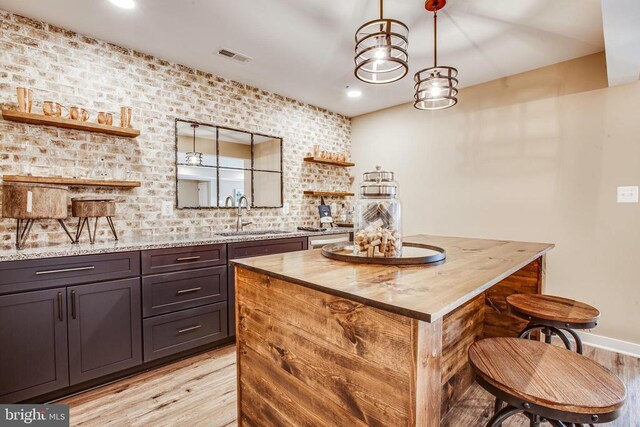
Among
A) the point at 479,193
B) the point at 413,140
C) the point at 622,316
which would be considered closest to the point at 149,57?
the point at 413,140

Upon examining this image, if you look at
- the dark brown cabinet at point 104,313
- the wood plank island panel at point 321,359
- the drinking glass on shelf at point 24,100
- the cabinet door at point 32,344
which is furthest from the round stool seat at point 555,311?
the drinking glass on shelf at point 24,100

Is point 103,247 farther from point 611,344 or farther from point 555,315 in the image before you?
point 611,344

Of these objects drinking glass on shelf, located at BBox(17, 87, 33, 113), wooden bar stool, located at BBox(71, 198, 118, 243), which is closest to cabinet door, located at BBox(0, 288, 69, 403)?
wooden bar stool, located at BBox(71, 198, 118, 243)

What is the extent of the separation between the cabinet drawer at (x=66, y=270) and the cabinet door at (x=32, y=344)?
61 mm

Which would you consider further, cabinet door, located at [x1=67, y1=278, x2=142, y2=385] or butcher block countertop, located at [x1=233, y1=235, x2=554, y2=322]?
cabinet door, located at [x1=67, y1=278, x2=142, y2=385]

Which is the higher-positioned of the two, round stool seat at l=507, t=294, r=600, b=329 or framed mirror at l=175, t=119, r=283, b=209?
framed mirror at l=175, t=119, r=283, b=209

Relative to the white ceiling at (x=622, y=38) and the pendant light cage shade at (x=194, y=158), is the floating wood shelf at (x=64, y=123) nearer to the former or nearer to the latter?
the pendant light cage shade at (x=194, y=158)

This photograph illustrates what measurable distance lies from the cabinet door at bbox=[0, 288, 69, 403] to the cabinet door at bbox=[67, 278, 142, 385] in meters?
0.05

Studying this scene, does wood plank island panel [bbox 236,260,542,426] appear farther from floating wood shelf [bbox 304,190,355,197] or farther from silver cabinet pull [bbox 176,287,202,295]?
floating wood shelf [bbox 304,190,355,197]

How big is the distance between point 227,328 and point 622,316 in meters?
3.50

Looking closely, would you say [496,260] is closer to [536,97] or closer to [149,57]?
[536,97]

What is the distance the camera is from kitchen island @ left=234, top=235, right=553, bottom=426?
933 millimetres

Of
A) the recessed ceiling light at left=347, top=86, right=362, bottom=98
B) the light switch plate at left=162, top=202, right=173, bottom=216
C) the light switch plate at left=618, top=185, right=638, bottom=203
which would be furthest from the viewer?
the recessed ceiling light at left=347, top=86, right=362, bottom=98
